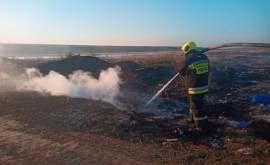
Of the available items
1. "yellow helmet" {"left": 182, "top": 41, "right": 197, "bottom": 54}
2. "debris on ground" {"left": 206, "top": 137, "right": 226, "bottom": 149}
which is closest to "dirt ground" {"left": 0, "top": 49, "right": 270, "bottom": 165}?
"debris on ground" {"left": 206, "top": 137, "right": 226, "bottom": 149}

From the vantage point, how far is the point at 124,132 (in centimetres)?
567

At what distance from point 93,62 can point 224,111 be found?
13.2m

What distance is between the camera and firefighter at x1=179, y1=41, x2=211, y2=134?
17.7 feet

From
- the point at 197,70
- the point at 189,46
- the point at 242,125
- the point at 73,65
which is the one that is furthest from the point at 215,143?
the point at 73,65

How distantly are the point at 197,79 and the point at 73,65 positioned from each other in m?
14.5

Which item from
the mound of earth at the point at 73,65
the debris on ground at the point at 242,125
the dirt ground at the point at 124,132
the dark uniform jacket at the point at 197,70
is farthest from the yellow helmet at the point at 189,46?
the mound of earth at the point at 73,65

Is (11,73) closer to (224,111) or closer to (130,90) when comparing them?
(130,90)

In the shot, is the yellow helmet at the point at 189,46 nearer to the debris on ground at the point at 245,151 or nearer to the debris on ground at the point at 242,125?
the debris on ground at the point at 242,125

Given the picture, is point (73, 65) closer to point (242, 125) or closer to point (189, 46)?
point (189, 46)

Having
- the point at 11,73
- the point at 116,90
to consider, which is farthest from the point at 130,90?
the point at 11,73

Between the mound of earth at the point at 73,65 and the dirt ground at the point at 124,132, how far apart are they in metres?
7.40

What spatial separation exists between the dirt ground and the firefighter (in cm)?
38

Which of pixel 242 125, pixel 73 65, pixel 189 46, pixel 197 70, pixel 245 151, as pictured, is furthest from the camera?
pixel 73 65

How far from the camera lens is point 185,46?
564 centimetres
